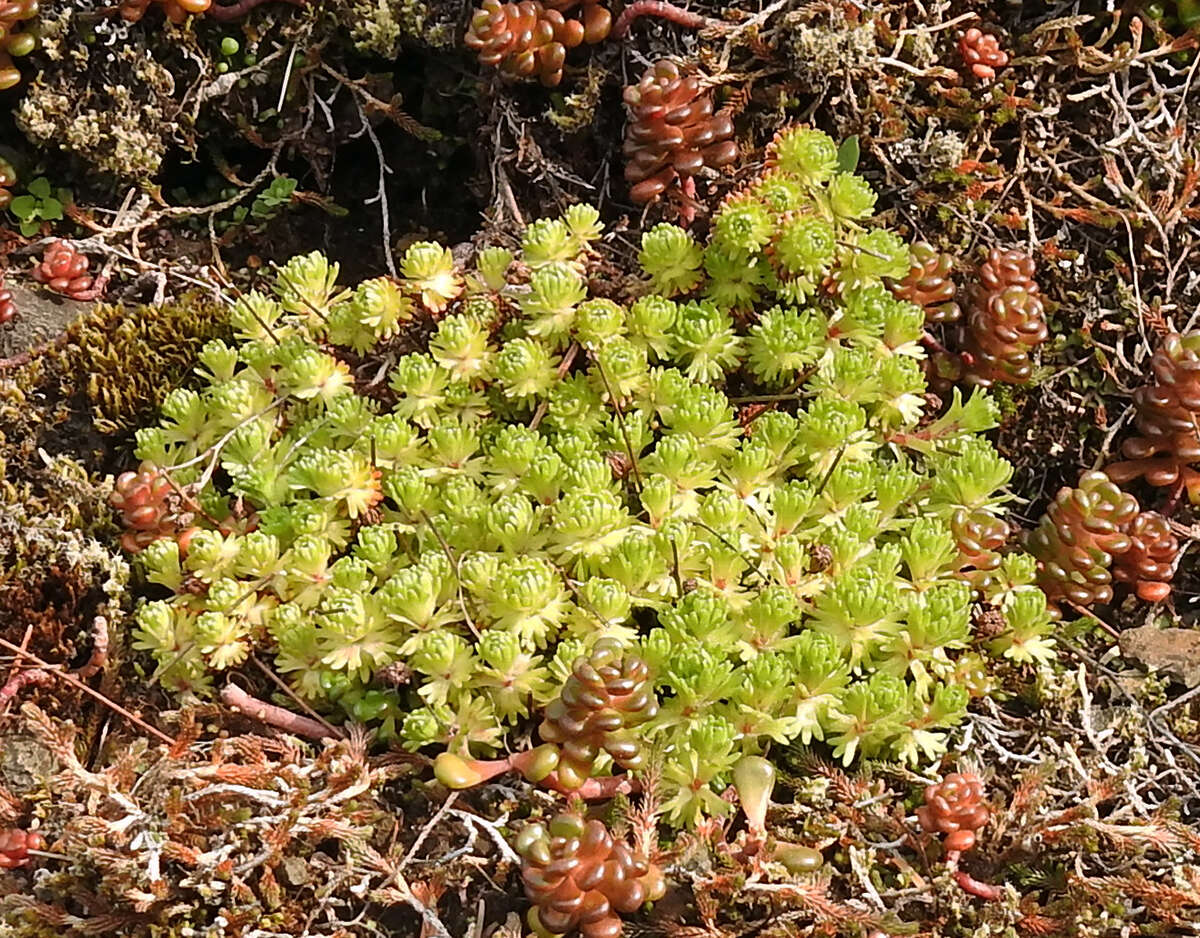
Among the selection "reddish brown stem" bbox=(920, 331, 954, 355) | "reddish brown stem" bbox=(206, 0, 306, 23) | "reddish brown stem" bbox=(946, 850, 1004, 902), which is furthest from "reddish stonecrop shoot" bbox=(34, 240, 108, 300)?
"reddish brown stem" bbox=(946, 850, 1004, 902)

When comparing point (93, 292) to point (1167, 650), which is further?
point (93, 292)

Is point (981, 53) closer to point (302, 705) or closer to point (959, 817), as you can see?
point (959, 817)

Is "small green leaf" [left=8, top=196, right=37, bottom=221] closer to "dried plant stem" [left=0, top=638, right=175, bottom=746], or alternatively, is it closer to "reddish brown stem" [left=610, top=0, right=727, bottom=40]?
"dried plant stem" [left=0, top=638, right=175, bottom=746]

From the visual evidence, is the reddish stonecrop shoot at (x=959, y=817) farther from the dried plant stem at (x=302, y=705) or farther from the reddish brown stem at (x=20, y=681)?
the reddish brown stem at (x=20, y=681)

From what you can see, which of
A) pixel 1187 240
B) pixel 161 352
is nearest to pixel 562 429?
pixel 161 352

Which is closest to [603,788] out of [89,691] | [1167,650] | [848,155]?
[89,691]
